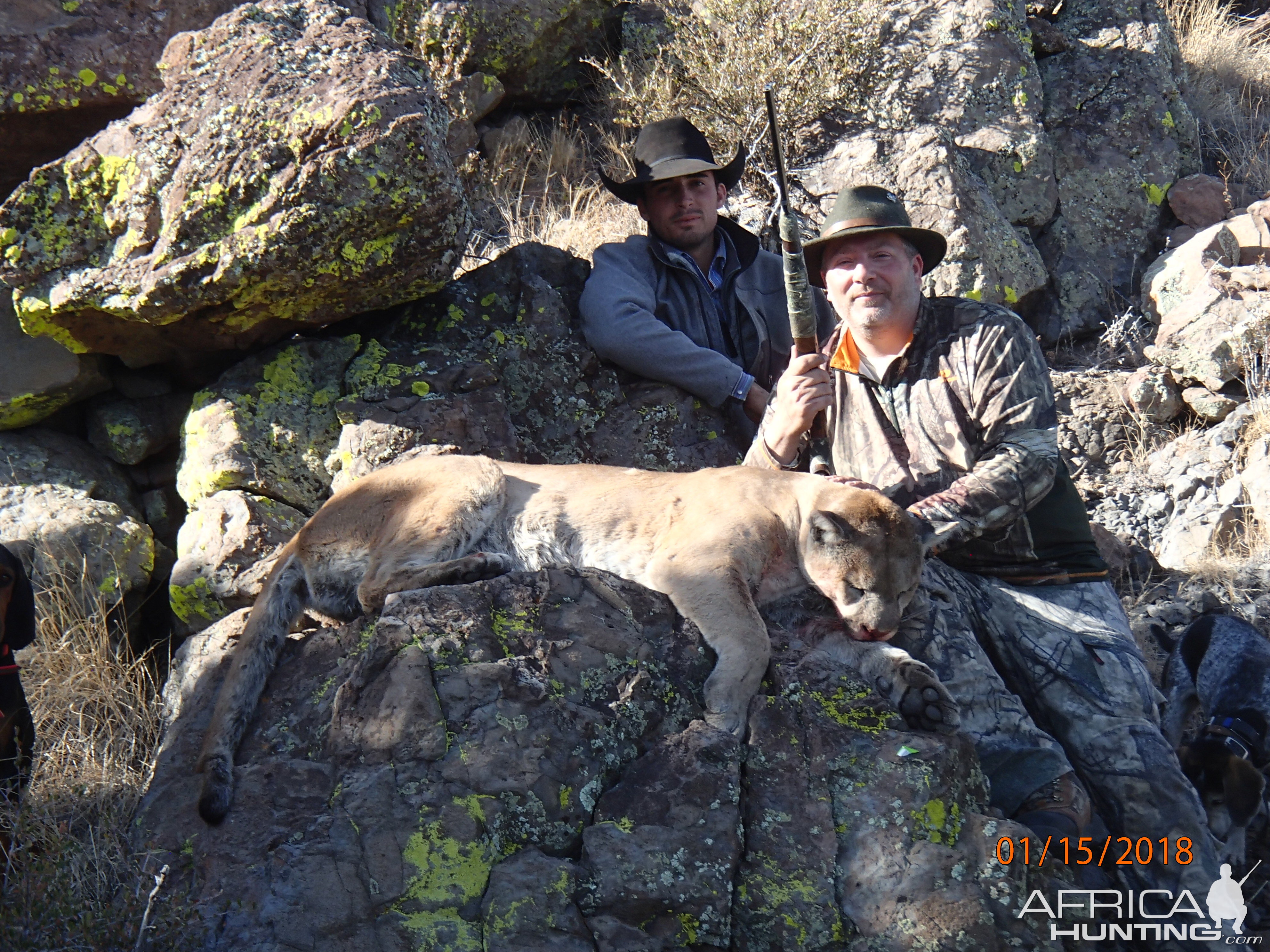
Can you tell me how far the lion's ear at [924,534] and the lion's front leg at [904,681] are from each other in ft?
1.41

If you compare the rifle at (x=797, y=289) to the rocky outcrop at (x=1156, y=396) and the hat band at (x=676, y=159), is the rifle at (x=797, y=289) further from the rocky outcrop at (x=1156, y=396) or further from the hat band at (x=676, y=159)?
the rocky outcrop at (x=1156, y=396)

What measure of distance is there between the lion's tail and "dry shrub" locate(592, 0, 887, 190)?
231 inches

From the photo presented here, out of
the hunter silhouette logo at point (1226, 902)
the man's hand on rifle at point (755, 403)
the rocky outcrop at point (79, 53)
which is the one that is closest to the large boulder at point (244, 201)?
the rocky outcrop at point (79, 53)

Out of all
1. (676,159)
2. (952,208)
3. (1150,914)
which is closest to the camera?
(1150,914)

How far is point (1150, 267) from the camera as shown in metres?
8.70

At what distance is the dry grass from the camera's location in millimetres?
3324

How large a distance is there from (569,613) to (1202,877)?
256cm

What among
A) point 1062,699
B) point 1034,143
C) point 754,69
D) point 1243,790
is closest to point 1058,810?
point 1062,699

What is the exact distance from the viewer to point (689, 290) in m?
6.82

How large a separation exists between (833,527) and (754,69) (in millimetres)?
6295

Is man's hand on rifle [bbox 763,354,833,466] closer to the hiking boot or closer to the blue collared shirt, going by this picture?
the blue collared shirt

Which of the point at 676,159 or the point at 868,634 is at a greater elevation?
the point at 676,159

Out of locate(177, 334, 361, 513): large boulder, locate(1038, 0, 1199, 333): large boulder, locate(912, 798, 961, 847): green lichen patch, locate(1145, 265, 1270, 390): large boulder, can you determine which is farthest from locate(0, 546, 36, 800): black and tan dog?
locate(1038, 0, 1199, 333): large boulder

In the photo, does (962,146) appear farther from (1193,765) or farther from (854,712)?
(854,712)
